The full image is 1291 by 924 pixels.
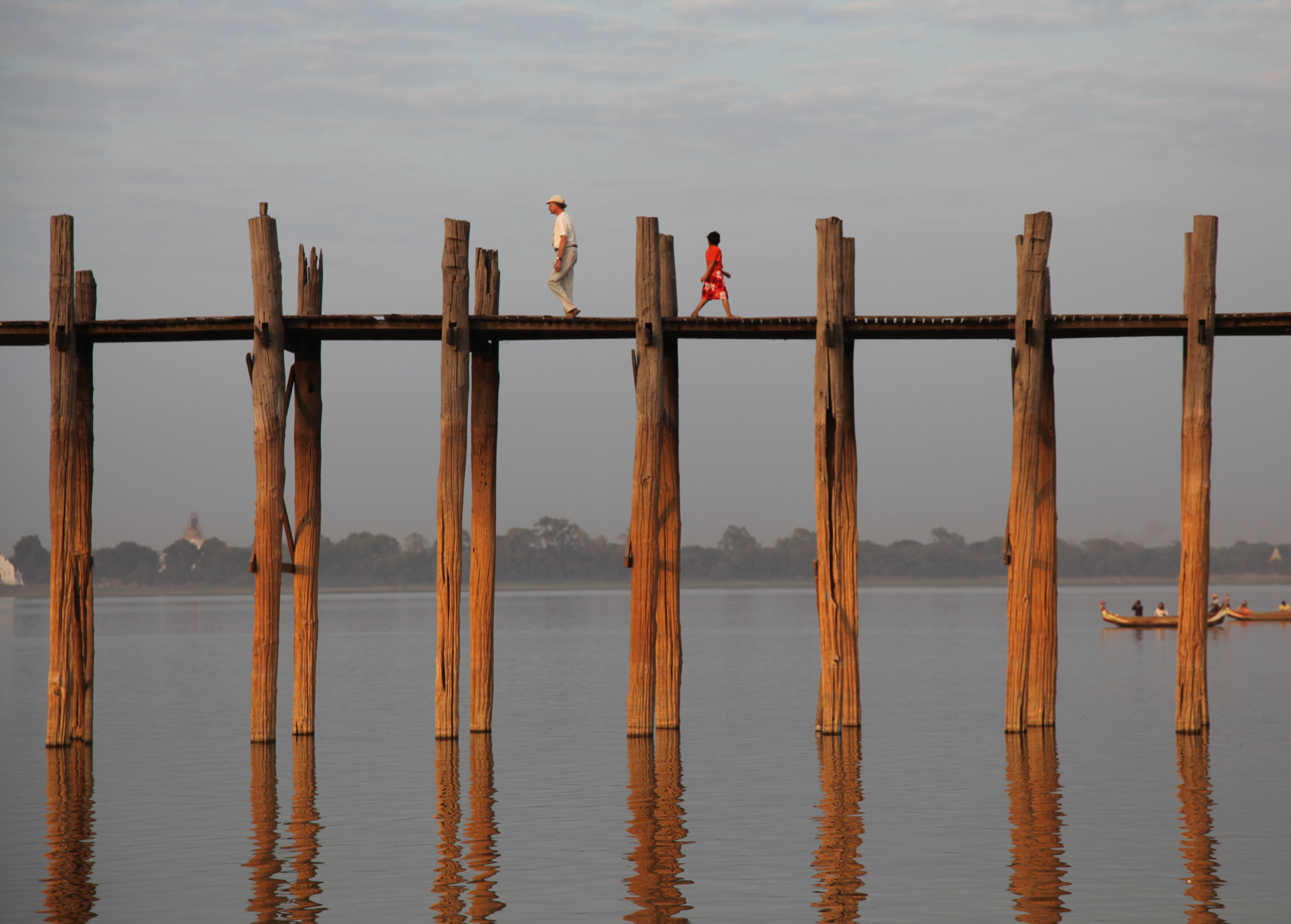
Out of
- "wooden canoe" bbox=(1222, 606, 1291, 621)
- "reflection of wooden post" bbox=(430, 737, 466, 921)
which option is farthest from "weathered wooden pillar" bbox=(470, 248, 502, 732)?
"wooden canoe" bbox=(1222, 606, 1291, 621)

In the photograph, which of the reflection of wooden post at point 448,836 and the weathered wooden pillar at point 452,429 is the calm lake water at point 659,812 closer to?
the reflection of wooden post at point 448,836

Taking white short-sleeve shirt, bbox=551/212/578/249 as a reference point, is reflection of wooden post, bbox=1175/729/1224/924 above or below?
below

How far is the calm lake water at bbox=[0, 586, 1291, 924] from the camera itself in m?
10.3

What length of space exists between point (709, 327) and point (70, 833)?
8.09 metres

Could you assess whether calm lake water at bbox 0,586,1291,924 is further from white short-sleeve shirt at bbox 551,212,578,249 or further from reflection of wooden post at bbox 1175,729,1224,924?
white short-sleeve shirt at bbox 551,212,578,249

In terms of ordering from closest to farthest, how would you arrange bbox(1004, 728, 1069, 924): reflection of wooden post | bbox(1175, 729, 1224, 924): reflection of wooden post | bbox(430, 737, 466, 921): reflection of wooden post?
bbox(1175, 729, 1224, 924): reflection of wooden post < bbox(1004, 728, 1069, 924): reflection of wooden post < bbox(430, 737, 466, 921): reflection of wooden post

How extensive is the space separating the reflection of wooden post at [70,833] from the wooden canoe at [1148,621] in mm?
38824

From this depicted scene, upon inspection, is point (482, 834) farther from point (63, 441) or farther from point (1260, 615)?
point (1260, 615)

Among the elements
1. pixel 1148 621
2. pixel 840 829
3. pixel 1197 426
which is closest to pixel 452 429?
pixel 840 829

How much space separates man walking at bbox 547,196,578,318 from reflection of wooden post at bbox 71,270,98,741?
5.26 meters

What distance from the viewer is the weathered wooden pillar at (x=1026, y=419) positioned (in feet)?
50.5

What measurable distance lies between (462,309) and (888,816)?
688cm

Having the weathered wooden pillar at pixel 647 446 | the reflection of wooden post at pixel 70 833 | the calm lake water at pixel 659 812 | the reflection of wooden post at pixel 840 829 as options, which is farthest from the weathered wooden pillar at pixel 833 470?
the reflection of wooden post at pixel 70 833

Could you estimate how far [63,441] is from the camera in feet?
51.8
